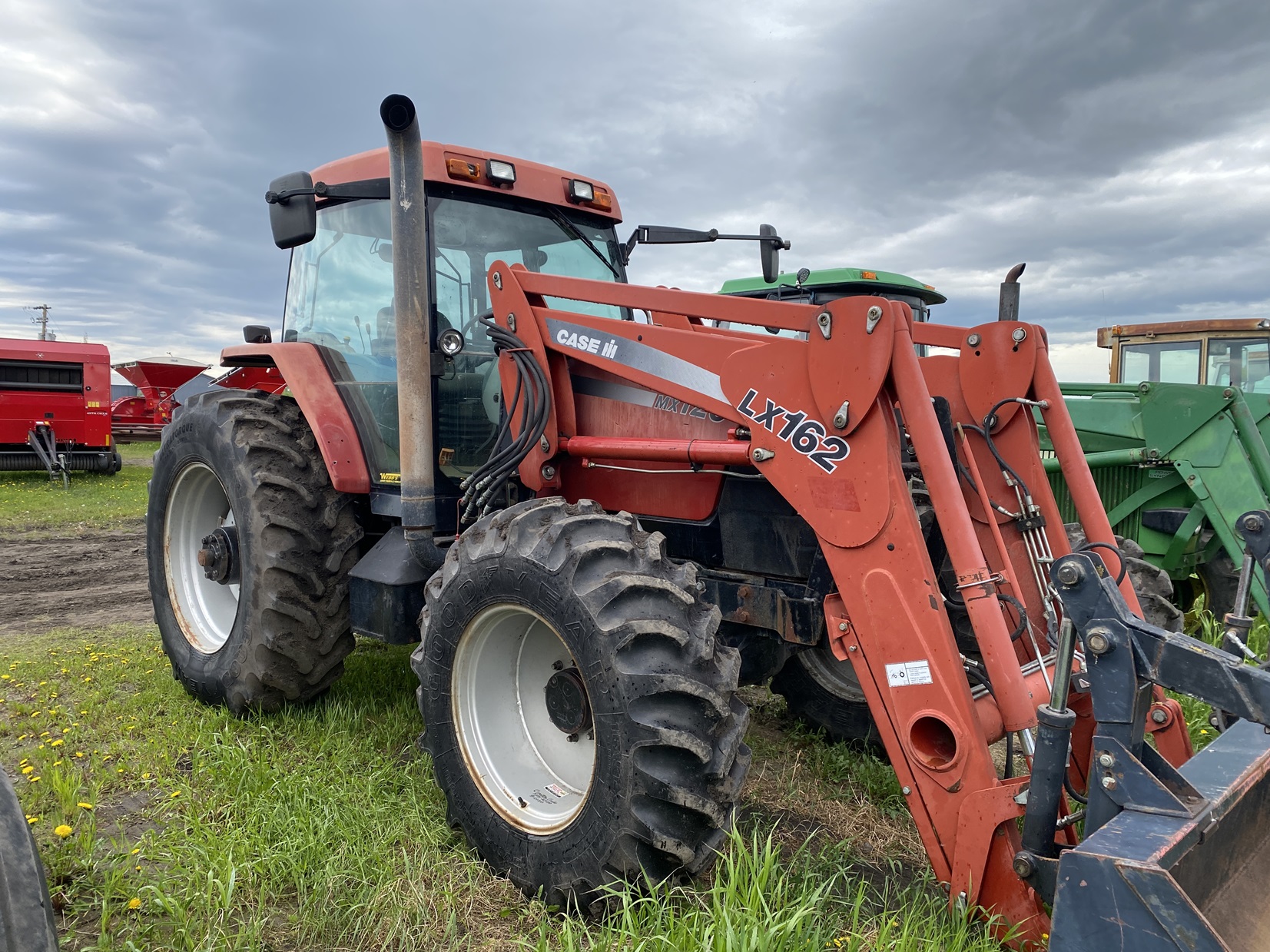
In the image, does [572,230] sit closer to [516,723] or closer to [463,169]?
[463,169]

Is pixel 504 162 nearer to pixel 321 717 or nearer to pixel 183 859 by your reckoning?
pixel 321 717

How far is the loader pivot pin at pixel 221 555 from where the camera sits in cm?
415

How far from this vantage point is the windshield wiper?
4.24 m

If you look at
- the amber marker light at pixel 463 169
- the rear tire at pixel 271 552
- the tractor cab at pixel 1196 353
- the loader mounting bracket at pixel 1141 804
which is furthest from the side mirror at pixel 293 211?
the tractor cab at pixel 1196 353

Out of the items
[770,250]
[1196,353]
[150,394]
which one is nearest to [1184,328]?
[1196,353]

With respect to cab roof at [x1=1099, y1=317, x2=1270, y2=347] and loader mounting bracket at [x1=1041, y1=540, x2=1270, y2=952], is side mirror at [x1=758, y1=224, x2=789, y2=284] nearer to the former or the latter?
loader mounting bracket at [x1=1041, y1=540, x2=1270, y2=952]

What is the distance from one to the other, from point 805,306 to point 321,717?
288cm

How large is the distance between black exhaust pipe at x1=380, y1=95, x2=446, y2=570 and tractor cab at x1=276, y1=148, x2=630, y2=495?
27 centimetres

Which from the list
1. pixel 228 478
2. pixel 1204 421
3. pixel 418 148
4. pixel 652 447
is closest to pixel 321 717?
pixel 228 478

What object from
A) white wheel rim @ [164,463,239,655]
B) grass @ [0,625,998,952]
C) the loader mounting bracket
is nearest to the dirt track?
white wheel rim @ [164,463,239,655]

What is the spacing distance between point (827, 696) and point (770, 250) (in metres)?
2.10

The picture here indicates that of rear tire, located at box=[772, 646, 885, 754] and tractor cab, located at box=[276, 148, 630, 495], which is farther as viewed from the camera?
rear tire, located at box=[772, 646, 885, 754]

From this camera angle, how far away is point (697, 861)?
2.49 meters

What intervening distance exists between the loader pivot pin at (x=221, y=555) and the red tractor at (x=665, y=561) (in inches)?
0.8
